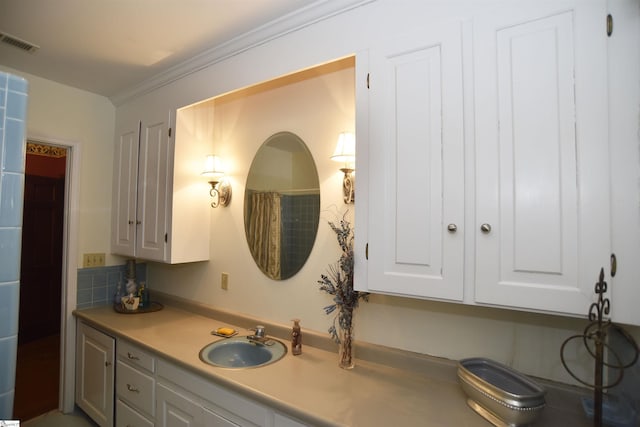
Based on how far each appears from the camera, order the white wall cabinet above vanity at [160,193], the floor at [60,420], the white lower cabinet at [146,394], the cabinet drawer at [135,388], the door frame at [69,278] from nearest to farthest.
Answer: the white lower cabinet at [146,394] < the cabinet drawer at [135,388] < the white wall cabinet above vanity at [160,193] < the floor at [60,420] < the door frame at [69,278]

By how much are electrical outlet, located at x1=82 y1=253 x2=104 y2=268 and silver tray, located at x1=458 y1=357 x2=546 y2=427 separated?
2.69 m

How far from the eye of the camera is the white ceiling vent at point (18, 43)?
5.94ft

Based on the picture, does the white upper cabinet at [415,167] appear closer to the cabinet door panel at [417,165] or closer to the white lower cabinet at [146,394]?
the cabinet door panel at [417,165]

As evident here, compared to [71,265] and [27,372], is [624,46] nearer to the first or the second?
[71,265]

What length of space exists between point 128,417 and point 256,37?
2263mm

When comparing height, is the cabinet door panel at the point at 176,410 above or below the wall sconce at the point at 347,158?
below

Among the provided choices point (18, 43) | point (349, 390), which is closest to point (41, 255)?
point (18, 43)

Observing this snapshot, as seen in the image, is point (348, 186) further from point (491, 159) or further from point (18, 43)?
point (18, 43)

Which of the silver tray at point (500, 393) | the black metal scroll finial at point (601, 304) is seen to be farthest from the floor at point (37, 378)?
the black metal scroll finial at point (601, 304)

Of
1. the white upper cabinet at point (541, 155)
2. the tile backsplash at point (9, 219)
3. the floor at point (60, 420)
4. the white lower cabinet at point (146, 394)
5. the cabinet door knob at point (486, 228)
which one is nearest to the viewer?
the tile backsplash at point (9, 219)

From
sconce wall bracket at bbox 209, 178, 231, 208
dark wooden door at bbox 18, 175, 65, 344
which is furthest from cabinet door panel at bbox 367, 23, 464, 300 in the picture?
dark wooden door at bbox 18, 175, 65, 344

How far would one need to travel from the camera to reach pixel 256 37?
5.46 ft

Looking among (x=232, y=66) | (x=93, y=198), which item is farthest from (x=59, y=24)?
(x=93, y=198)

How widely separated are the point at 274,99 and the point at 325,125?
17.9 inches
